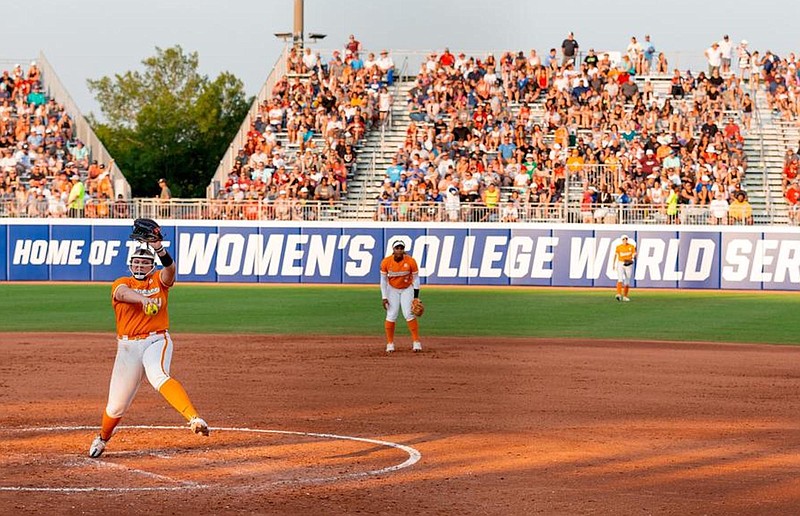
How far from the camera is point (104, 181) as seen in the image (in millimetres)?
42281

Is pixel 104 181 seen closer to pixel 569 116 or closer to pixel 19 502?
pixel 569 116

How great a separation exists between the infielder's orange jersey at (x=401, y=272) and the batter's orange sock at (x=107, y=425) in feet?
33.4

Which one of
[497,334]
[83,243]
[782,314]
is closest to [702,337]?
[497,334]

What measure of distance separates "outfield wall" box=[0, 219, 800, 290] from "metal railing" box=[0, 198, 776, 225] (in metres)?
0.36

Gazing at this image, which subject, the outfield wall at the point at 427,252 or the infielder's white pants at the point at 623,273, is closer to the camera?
the infielder's white pants at the point at 623,273

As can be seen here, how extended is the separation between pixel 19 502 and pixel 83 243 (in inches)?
1244

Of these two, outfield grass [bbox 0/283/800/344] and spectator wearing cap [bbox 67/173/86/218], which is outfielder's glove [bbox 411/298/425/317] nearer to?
outfield grass [bbox 0/283/800/344]

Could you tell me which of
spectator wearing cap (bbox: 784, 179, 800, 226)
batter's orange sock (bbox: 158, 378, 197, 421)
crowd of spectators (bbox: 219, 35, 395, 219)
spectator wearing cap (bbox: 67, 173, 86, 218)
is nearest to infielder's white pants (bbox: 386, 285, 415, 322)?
batter's orange sock (bbox: 158, 378, 197, 421)

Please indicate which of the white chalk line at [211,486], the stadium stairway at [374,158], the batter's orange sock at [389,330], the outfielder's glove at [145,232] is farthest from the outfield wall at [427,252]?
the outfielder's glove at [145,232]

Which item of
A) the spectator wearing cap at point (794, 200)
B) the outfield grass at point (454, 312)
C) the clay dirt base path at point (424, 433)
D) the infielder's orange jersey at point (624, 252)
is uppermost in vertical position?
the spectator wearing cap at point (794, 200)

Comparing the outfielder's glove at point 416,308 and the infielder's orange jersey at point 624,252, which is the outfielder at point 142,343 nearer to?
the outfielder's glove at point 416,308

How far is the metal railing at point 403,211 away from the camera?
126 feet

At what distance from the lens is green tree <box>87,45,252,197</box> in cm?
6825

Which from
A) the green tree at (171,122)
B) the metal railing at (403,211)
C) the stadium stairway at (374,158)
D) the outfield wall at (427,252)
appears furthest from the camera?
the green tree at (171,122)
